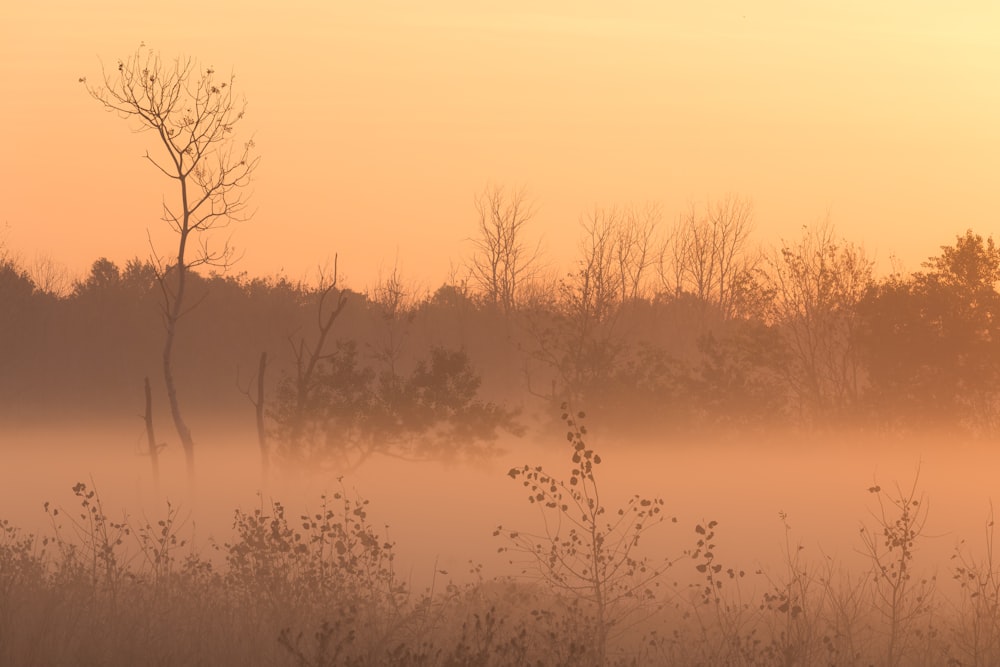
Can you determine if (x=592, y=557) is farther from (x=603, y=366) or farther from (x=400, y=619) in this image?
(x=603, y=366)

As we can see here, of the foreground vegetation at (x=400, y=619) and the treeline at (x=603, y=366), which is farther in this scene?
the treeline at (x=603, y=366)

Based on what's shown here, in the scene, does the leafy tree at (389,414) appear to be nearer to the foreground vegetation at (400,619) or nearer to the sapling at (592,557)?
the sapling at (592,557)

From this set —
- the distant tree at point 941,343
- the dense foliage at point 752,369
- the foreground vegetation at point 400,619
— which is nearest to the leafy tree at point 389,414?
the dense foliage at point 752,369

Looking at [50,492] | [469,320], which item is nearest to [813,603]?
[50,492]

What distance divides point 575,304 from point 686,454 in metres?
5.17

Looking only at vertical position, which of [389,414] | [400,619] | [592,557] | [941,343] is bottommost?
[400,619]

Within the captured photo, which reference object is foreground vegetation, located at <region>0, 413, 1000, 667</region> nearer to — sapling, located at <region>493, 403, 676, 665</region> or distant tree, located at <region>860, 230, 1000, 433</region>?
sapling, located at <region>493, 403, 676, 665</region>

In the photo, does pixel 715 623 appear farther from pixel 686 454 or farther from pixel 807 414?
pixel 807 414

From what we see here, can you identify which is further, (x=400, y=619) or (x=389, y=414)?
(x=389, y=414)

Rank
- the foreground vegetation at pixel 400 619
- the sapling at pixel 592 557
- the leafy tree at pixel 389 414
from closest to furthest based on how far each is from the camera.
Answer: the foreground vegetation at pixel 400 619 < the sapling at pixel 592 557 < the leafy tree at pixel 389 414

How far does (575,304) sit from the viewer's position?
3569 cm

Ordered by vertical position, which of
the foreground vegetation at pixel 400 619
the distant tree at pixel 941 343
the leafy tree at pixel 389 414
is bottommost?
the foreground vegetation at pixel 400 619

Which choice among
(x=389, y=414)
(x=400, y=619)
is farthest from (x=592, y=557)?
(x=389, y=414)

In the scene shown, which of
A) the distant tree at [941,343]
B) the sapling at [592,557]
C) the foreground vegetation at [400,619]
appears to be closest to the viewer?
the foreground vegetation at [400,619]
